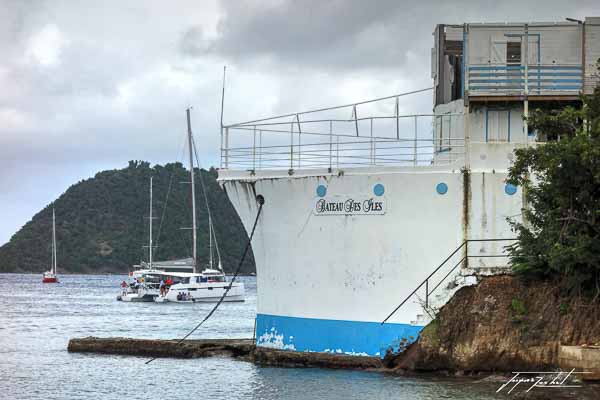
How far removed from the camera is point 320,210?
26.7 m

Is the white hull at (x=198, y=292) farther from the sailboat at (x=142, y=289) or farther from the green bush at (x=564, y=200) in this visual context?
the green bush at (x=564, y=200)

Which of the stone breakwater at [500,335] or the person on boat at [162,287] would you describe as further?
the person on boat at [162,287]

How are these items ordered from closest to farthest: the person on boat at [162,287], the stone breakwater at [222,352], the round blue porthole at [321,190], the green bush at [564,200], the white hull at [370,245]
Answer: the green bush at [564,200]
the white hull at [370,245]
the stone breakwater at [222,352]
the round blue porthole at [321,190]
the person on boat at [162,287]

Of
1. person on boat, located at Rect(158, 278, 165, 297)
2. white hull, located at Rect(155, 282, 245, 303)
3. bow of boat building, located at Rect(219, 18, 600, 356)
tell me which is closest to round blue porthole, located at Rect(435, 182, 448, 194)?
bow of boat building, located at Rect(219, 18, 600, 356)

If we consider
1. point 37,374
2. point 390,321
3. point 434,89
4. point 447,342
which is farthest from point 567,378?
point 37,374

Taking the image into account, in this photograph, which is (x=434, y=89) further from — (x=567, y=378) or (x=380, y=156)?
(x=567, y=378)

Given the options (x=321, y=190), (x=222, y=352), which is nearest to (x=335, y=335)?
(x=321, y=190)

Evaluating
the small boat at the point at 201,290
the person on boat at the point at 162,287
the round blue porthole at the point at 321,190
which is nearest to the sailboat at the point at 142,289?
the person on boat at the point at 162,287

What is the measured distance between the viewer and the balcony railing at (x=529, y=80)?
26688mm

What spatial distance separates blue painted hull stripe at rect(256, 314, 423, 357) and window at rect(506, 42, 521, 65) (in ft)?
24.4

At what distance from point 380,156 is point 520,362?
5996 millimetres

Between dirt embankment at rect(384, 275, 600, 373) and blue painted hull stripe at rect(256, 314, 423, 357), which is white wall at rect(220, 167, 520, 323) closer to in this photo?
blue painted hull stripe at rect(256, 314, 423, 357)

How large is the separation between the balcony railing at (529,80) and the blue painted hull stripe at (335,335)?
6.09 metres

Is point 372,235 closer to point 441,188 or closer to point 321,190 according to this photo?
point 321,190
